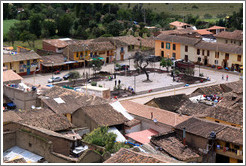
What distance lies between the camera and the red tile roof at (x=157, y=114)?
24856 millimetres

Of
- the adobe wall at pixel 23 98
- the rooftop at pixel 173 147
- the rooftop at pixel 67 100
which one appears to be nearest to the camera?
the rooftop at pixel 173 147

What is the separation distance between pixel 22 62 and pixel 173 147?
26321mm

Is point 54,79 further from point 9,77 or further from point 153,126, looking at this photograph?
point 153,126

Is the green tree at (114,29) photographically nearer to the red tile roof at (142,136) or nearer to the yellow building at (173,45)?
the yellow building at (173,45)

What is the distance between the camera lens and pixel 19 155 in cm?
1958

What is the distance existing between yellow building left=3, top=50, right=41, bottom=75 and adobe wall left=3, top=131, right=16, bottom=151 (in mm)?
23353

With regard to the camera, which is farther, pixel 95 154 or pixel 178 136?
pixel 178 136

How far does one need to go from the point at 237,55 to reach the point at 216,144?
27.4 metres

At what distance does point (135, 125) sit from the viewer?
25734 mm

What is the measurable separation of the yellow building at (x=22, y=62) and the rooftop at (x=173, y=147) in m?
24.9

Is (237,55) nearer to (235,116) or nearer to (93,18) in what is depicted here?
(235,116)

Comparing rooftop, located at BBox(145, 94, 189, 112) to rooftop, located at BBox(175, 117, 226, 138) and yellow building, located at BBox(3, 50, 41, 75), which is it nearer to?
rooftop, located at BBox(175, 117, 226, 138)

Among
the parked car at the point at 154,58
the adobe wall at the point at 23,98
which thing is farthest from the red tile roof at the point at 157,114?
the parked car at the point at 154,58

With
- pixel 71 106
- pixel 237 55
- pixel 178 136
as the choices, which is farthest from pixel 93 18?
pixel 178 136
